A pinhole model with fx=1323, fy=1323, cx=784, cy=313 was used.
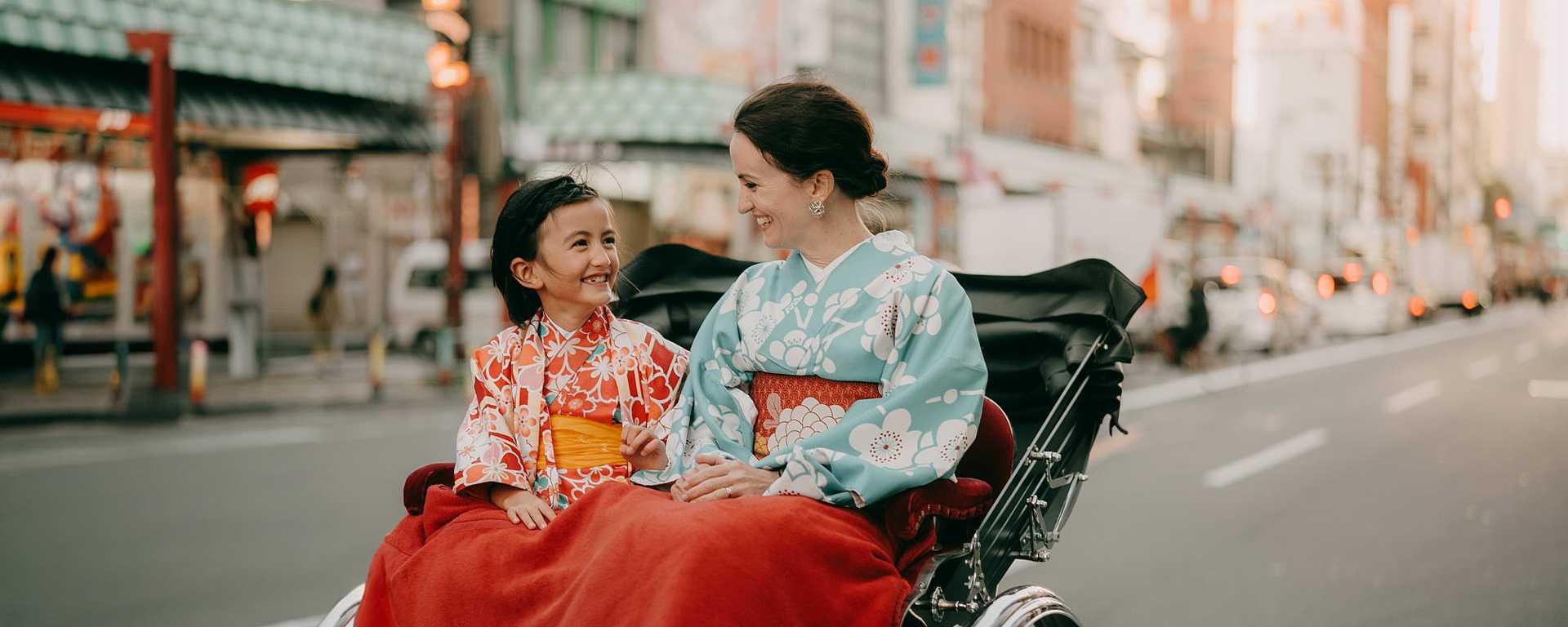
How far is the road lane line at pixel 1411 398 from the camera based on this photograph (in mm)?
13688

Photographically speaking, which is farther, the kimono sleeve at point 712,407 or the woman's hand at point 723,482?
the kimono sleeve at point 712,407

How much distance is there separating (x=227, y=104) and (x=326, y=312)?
5.39m

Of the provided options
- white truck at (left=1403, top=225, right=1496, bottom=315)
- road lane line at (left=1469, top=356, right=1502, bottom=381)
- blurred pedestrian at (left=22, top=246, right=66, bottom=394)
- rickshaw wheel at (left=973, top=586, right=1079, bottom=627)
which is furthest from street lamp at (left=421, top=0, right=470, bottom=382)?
white truck at (left=1403, top=225, right=1496, bottom=315)

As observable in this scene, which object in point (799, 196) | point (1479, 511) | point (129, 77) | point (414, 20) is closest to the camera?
point (799, 196)

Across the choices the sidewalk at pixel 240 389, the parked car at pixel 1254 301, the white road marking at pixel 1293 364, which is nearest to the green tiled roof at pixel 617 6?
the sidewalk at pixel 240 389

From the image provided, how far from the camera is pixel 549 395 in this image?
2842mm

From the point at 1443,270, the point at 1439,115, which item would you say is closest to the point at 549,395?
the point at 1443,270

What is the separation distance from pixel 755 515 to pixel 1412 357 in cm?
2242

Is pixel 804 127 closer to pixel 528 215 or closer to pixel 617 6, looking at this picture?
pixel 528 215

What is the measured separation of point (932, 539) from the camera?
280 cm

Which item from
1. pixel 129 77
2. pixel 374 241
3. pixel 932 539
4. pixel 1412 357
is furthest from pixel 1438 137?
pixel 932 539

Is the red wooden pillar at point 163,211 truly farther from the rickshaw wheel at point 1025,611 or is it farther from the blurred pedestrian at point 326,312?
the rickshaw wheel at point 1025,611

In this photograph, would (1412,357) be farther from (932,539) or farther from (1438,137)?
(1438,137)

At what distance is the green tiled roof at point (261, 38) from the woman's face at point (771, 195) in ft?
43.5
